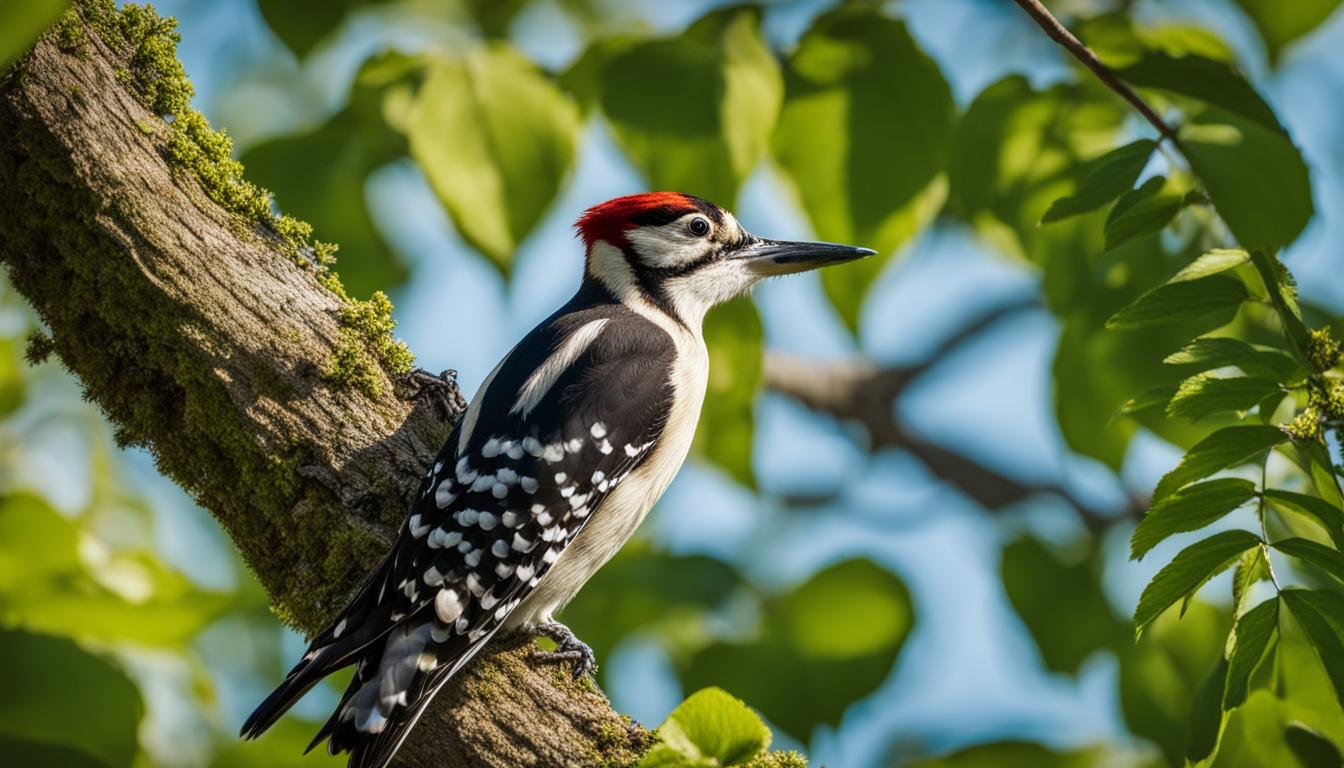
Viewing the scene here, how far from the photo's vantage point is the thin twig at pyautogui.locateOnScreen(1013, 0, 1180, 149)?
234 cm

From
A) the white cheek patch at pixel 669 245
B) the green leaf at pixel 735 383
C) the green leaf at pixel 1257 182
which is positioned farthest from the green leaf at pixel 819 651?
the green leaf at pixel 1257 182

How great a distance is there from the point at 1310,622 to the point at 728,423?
5.00ft

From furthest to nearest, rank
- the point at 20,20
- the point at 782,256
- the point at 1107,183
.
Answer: the point at 782,256 → the point at 1107,183 → the point at 20,20

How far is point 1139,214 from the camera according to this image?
2469 millimetres

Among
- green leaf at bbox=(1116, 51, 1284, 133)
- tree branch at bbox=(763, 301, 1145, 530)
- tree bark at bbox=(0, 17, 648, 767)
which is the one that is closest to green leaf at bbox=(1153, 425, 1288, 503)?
green leaf at bbox=(1116, 51, 1284, 133)

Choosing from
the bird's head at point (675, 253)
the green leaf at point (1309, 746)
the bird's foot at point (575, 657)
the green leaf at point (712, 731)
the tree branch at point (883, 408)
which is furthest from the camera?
the tree branch at point (883, 408)

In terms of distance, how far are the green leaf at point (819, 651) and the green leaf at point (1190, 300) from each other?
154 centimetres

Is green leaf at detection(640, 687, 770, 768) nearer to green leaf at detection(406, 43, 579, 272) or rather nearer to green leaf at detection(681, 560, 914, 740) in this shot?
green leaf at detection(406, 43, 579, 272)

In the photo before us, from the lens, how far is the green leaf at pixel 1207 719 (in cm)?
223

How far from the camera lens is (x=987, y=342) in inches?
281

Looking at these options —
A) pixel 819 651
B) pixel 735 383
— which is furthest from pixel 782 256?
pixel 819 651

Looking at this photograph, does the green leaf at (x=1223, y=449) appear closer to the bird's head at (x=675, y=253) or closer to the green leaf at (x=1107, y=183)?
the green leaf at (x=1107, y=183)

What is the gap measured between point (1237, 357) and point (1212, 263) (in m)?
0.26

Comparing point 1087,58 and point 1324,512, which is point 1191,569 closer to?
point 1324,512
